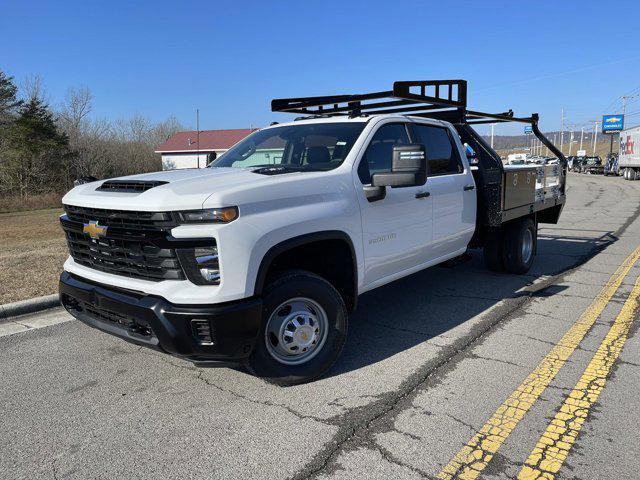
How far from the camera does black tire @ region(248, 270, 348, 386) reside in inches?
130

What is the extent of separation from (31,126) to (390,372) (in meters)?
36.4

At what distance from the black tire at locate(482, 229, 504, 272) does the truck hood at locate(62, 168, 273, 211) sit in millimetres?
4202

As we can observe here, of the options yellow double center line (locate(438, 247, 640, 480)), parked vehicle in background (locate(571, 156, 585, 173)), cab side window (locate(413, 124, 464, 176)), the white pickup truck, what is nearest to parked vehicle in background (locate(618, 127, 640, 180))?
parked vehicle in background (locate(571, 156, 585, 173))

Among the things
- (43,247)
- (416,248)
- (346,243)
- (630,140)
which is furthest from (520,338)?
(630,140)

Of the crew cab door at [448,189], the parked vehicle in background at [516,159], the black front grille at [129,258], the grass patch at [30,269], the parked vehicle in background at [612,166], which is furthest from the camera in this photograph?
the parked vehicle in background at [612,166]

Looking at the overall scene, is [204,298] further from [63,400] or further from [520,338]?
[520,338]

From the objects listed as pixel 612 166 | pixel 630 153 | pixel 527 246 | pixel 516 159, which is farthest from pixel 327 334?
pixel 612 166

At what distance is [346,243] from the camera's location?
375 centimetres

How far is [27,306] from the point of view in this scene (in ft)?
17.6

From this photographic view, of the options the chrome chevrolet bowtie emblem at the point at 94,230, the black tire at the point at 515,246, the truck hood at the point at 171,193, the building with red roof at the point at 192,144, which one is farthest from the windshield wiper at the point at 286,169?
the building with red roof at the point at 192,144

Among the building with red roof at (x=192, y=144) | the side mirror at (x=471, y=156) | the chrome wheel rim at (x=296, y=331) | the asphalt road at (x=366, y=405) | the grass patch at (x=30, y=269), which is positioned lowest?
the asphalt road at (x=366, y=405)

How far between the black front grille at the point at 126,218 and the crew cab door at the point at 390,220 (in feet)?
5.03

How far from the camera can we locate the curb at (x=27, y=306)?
17.2 feet

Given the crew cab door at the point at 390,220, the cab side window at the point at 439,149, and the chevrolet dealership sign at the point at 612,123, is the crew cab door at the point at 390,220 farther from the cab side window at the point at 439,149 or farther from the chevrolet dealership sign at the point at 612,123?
the chevrolet dealership sign at the point at 612,123
